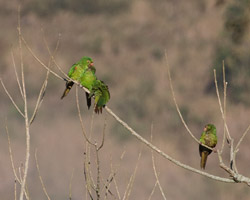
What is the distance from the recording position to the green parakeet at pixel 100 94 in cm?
909

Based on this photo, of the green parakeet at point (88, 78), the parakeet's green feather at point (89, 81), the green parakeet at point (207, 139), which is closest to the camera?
the parakeet's green feather at point (89, 81)

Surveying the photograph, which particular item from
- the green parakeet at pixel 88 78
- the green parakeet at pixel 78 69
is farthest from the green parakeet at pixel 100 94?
the green parakeet at pixel 78 69

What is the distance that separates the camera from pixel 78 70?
1192 centimetres

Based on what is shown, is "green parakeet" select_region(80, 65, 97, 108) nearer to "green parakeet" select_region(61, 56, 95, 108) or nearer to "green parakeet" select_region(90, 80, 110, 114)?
"green parakeet" select_region(61, 56, 95, 108)

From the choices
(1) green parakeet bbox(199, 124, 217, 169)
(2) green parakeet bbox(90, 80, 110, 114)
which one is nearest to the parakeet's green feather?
(2) green parakeet bbox(90, 80, 110, 114)

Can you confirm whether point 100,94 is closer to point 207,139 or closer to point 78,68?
point 78,68

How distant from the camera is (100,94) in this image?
370 inches

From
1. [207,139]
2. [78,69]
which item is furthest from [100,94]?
[207,139]

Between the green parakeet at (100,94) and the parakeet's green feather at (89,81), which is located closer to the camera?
the green parakeet at (100,94)

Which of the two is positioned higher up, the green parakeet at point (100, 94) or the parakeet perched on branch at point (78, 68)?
the parakeet perched on branch at point (78, 68)

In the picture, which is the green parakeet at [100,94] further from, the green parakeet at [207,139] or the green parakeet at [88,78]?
the green parakeet at [207,139]

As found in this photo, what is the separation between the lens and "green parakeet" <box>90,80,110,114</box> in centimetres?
909

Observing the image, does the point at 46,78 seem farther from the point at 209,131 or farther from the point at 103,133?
the point at 209,131

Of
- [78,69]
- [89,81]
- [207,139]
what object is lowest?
[207,139]
